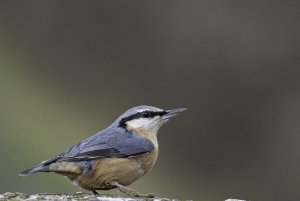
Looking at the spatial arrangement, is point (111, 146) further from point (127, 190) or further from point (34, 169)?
point (34, 169)

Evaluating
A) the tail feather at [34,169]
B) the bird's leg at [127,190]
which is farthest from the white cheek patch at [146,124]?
the tail feather at [34,169]

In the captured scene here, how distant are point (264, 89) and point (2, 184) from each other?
9459 millimetres

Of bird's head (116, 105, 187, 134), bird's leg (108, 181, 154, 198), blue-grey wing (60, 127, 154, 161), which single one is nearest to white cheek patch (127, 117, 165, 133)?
bird's head (116, 105, 187, 134)

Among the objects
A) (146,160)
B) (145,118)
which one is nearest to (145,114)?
(145,118)

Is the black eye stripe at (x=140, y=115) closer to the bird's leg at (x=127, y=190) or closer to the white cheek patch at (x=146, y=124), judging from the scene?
the white cheek patch at (x=146, y=124)

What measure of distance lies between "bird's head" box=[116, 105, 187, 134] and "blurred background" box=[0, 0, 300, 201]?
5.83 meters

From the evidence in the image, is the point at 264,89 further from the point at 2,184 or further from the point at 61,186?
the point at 2,184

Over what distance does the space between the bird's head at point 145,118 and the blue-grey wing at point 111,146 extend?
6.8 inches

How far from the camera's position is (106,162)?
8.61 meters

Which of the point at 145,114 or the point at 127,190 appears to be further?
the point at 145,114

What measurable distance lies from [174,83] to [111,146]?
11409mm

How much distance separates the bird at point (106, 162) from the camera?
27.7 ft

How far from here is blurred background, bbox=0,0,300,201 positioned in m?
17.6

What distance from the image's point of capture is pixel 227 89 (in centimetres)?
2008
